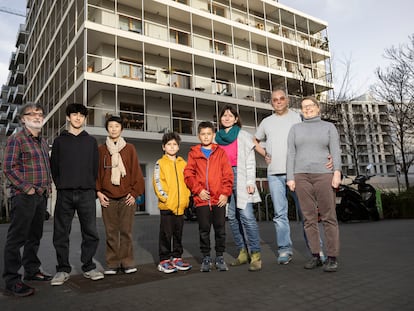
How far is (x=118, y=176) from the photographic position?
369 cm

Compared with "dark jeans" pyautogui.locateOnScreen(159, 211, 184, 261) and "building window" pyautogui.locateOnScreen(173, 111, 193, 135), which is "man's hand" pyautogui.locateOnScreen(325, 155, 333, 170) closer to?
"dark jeans" pyautogui.locateOnScreen(159, 211, 184, 261)

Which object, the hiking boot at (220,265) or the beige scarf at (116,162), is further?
the beige scarf at (116,162)

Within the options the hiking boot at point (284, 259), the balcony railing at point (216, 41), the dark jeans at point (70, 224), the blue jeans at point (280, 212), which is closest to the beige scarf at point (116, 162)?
the dark jeans at point (70, 224)

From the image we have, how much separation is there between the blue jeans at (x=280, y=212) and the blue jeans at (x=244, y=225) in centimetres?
30

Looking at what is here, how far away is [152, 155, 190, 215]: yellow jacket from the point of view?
12.5 feet

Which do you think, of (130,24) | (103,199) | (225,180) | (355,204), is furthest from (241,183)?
(130,24)

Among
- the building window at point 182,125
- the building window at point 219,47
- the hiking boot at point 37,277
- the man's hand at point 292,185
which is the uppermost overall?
the building window at point 219,47

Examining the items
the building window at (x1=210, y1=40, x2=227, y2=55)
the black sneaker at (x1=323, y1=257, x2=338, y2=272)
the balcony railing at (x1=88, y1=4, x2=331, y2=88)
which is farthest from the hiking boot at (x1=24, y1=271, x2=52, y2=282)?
the building window at (x1=210, y1=40, x2=227, y2=55)

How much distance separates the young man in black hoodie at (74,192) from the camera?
3.44m

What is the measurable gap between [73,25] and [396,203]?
19.4 meters

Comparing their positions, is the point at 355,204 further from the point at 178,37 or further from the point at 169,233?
the point at 178,37

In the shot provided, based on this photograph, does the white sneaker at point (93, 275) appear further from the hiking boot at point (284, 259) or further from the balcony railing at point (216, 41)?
the balcony railing at point (216, 41)

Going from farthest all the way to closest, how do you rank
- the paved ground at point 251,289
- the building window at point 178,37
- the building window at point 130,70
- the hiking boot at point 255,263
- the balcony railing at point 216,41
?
the building window at point 178,37 → the balcony railing at point 216,41 → the building window at point 130,70 → the hiking boot at point 255,263 → the paved ground at point 251,289

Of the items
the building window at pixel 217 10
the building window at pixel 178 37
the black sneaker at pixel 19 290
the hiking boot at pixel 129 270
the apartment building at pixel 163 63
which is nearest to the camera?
the black sneaker at pixel 19 290
